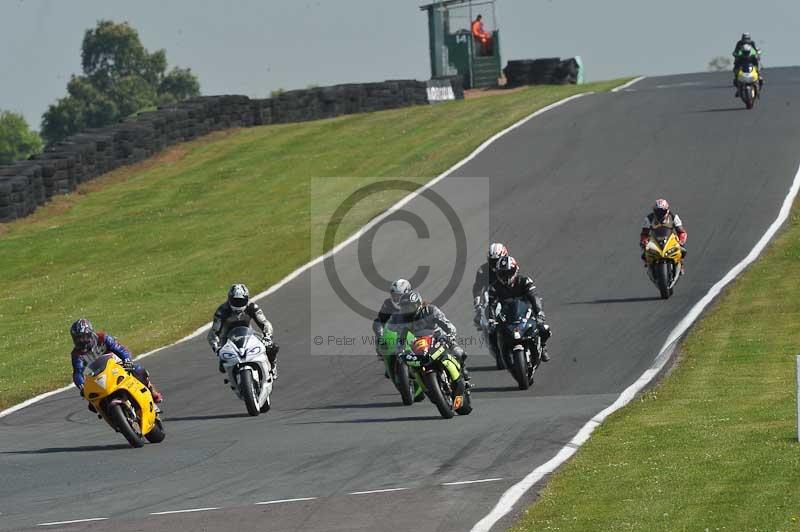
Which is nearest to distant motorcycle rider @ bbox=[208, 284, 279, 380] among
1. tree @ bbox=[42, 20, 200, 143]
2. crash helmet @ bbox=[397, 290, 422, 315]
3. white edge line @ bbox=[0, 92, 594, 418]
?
crash helmet @ bbox=[397, 290, 422, 315]

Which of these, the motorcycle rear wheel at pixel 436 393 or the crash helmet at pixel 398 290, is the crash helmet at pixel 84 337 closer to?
the crash helmet at pixel 398 290

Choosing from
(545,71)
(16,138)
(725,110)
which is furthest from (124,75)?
(725,110)

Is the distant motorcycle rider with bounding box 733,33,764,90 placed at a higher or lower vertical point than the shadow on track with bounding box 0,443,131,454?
higher

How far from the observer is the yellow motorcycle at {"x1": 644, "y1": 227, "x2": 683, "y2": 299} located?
935 inches

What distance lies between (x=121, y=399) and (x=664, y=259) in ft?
37.8

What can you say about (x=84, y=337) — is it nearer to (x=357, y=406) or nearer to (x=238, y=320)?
(x=238, y=320)

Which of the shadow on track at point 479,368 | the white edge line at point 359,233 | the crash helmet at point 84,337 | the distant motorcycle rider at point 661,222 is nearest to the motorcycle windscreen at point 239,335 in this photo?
the crash helmet at point 84,337

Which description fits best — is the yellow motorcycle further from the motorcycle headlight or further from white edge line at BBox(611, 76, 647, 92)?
white edge line at BBox(611, 76, 647, 92)

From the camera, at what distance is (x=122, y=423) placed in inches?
598

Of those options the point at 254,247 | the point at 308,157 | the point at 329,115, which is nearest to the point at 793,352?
the point at 254,247

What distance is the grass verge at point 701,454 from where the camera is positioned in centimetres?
1005

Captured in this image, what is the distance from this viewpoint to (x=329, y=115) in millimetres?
51438

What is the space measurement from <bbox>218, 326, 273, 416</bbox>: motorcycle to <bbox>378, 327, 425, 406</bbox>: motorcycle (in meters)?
1.49

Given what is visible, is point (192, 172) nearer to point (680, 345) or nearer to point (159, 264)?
point (159, 264)
